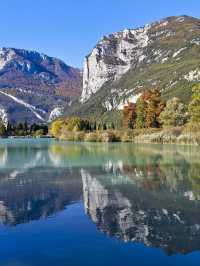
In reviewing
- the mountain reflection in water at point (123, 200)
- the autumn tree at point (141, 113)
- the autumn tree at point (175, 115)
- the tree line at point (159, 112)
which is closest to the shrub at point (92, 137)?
the tree line at point (159, 112)

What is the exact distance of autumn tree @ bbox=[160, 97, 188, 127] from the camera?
85625mm

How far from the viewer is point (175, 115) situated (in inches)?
3364

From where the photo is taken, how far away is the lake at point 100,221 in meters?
12.1

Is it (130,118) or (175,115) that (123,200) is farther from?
(130,118)

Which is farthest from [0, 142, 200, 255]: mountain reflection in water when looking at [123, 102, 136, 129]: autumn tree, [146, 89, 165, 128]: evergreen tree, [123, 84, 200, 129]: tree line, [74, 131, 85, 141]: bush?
[74, 131, 85, 141]: bush

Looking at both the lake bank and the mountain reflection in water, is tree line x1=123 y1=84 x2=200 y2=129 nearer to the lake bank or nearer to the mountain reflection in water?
the lake bank

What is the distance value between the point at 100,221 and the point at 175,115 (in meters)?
71.3

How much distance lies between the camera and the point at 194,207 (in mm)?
17859

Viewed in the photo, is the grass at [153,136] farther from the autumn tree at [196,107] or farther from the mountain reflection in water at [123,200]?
the mountain reflection in water at [123,200]

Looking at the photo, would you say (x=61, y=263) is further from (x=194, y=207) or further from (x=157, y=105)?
(x=157, y=105)

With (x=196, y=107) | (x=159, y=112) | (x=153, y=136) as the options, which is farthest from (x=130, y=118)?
(x=196, y=107)

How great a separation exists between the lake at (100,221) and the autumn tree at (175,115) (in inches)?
2294

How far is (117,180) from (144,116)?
246 ft

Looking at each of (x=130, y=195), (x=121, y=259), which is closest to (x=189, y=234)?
(x=121, y=259)
